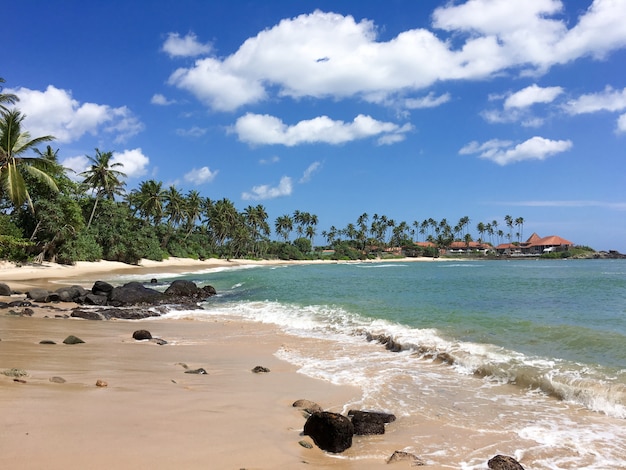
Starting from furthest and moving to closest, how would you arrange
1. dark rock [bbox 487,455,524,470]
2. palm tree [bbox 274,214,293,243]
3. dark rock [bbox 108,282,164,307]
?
palm tree [bbox 274,214,293,243] → dark rock [bbox 108,282,164,307] → dark rock [bbox 487,455,524,470]

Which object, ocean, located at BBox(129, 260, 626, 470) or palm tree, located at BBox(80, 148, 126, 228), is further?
palm tree, located at BBox(80, 148, 126, 228)

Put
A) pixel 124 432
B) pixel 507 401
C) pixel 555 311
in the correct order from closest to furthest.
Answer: pixel 124 432 < pixel 507 401 < pixel 555 311

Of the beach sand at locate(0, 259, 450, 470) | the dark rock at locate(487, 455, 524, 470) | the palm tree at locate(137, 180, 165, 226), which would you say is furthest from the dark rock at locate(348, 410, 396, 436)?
the palm tree at locate(137, 180, 165, 226)

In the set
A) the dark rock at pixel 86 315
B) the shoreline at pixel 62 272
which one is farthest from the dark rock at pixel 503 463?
the shoreline at pixel 62 272

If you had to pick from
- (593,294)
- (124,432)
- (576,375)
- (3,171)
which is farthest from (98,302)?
(593,294)

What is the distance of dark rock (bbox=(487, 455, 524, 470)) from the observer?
4.47 m

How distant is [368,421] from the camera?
5.64 metres

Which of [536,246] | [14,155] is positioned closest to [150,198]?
[14,155]

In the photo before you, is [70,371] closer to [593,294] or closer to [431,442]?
[431,442]

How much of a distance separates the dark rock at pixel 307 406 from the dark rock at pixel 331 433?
112 centimetres

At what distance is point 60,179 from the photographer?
42.8 m

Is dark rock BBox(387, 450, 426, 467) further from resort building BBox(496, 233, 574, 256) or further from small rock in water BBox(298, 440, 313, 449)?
resort building BBox(496, 233, 574, 256)

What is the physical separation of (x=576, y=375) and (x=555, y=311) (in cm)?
1066

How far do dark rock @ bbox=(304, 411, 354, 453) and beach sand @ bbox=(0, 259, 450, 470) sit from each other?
4.4 inches
